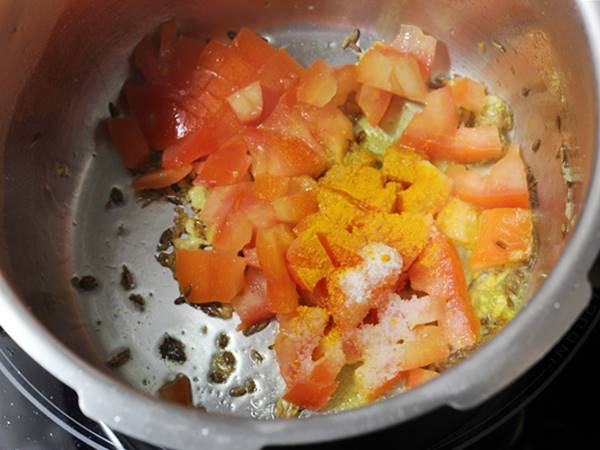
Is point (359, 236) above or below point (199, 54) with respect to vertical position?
below

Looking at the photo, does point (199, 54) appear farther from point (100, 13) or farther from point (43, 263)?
point (43, 263)

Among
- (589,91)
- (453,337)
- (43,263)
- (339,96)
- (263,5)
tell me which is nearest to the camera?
(589,91)

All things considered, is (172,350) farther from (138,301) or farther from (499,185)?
(499,185)

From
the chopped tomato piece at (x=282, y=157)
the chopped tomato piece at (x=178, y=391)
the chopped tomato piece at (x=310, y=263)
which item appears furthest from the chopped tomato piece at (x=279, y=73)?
the chopped tomato piece at (x=178, y=391)

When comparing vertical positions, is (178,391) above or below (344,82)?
below

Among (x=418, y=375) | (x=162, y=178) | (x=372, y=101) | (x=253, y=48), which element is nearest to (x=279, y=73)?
(x=253, y=48)

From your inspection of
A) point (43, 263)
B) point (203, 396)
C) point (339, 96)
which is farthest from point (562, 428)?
point (43, 263)

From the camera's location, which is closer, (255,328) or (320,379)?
(320,379)
